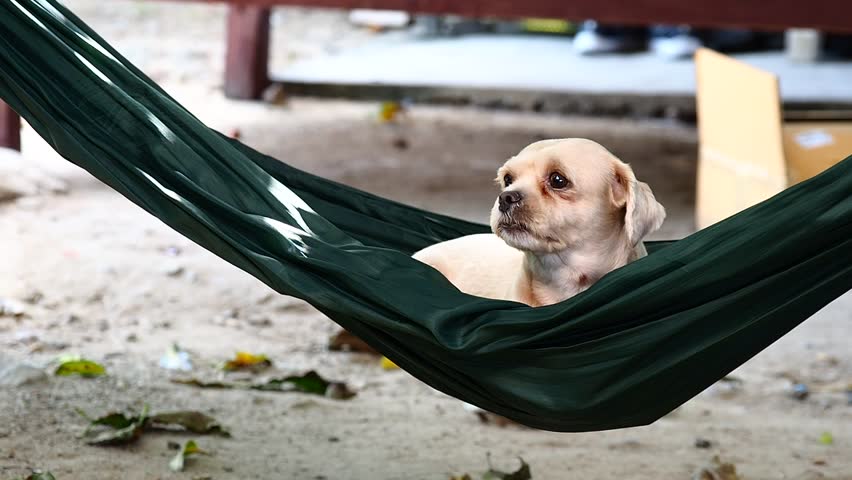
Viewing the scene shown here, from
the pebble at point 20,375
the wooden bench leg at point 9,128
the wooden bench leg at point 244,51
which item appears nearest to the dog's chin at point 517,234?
the pebble at point 20,375

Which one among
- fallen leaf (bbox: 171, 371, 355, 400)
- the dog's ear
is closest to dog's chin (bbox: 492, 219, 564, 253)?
the dog's ear

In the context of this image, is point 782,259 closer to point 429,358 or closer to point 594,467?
point 429,358

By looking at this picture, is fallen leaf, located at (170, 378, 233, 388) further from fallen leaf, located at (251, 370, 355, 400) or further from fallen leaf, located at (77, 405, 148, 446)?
fallen leaf, located at (77, 405, 148, 446)

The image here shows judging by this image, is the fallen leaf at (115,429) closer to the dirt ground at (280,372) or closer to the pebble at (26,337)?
the dirt ground at (280,372)

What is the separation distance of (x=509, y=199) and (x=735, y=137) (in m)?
2.27

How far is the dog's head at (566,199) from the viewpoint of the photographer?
1.70 meters

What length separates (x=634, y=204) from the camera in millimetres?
1688

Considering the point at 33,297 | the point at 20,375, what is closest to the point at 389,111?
the point at 33,297

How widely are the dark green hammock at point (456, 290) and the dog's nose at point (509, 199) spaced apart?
0.44 ft

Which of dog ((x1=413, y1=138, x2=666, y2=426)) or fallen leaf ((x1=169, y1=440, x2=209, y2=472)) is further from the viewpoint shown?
fallen leaf ((x1=169, y1=440, x2=209, y2=472))

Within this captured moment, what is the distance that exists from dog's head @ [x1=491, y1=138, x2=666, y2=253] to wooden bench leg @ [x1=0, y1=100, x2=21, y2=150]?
9.33 ft

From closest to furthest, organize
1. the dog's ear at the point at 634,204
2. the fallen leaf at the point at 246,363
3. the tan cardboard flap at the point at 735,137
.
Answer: the dog's ear at the point at 634,204, the fallen leaf at the point at 246,363, the tan cardboard flap at the point at 735,137

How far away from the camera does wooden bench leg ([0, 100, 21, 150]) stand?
4.11m

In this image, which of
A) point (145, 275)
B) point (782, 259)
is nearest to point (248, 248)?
point (782, 259)
